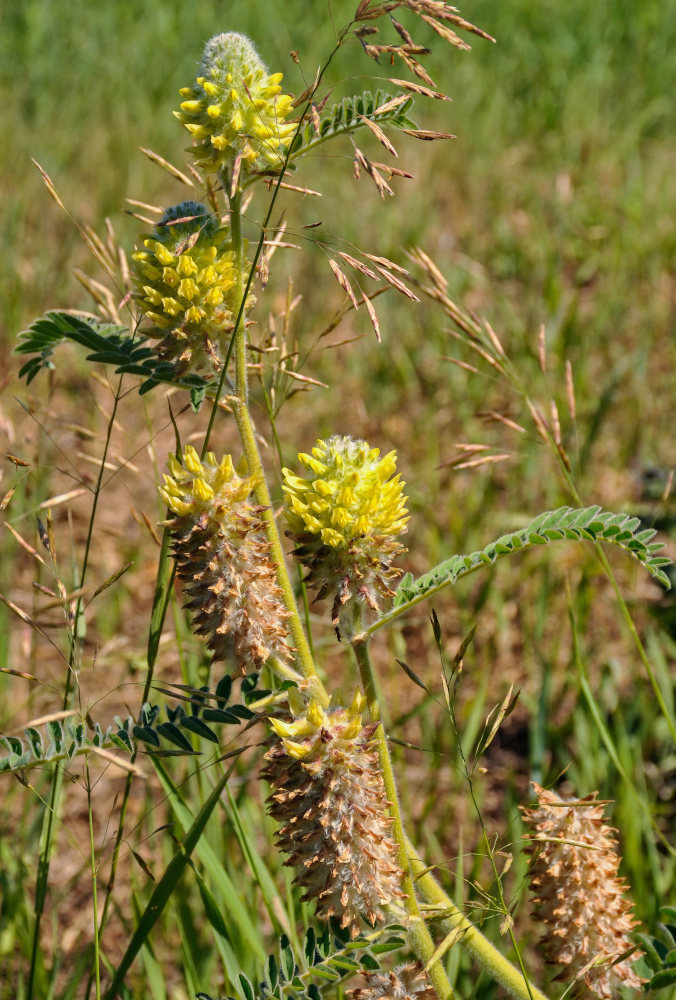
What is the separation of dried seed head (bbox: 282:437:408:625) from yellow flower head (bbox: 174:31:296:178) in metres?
0.36

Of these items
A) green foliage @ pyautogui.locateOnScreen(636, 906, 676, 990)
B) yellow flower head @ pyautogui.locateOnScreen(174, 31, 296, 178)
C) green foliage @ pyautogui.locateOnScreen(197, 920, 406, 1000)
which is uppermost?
yellow flower head @ pyautogui.locateOnScreen(174, 31, 296, 178)

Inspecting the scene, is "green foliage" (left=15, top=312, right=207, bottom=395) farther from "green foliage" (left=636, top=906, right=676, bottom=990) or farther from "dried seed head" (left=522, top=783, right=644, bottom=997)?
"green foliage" (left=636, top=906, right=676, bottom=990)

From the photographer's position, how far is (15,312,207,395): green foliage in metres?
1.31

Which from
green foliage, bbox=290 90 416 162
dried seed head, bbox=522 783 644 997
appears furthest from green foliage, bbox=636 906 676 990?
green foliage, bbox=290 90 416 162

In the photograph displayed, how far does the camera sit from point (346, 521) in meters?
1.18

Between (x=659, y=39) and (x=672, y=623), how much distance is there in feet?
15.2

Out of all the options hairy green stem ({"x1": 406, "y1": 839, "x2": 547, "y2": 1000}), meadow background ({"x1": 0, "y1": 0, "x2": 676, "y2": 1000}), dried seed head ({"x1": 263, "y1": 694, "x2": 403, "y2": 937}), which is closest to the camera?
dried seed head ({"x1": 263, "y1": 694, "x2": 403, "y2": 937})

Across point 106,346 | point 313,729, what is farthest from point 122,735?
point 106,346

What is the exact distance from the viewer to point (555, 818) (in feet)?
4.44

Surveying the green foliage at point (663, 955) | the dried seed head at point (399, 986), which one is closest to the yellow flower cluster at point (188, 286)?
the dried seed head at point (399, 986)

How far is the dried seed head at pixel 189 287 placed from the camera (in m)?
1.22

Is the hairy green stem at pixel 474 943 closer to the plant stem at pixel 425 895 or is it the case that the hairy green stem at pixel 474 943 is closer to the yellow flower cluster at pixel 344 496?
the plant stem at pixel 425 895

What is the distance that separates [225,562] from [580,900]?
658 mm

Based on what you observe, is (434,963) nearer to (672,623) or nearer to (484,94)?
(672,623)
